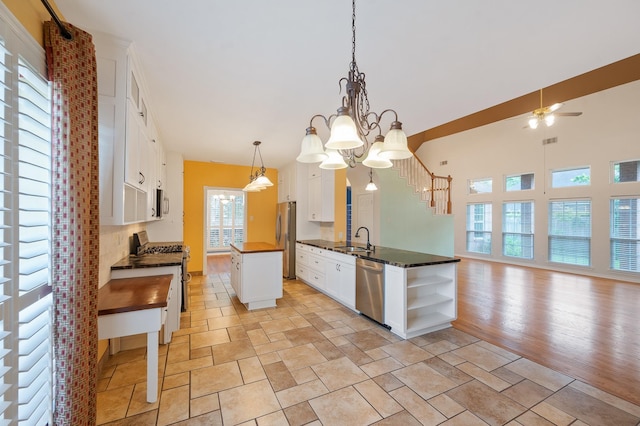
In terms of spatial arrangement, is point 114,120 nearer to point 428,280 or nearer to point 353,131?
point 353,131

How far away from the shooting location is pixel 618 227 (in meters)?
6.02

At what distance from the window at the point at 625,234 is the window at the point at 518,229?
1650mm

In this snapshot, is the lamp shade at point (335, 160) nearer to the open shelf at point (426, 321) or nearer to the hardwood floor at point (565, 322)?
the open shelf at point (426, 321)

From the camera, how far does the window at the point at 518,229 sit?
7641 mm

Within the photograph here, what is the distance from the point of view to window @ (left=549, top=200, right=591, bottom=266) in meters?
6.49

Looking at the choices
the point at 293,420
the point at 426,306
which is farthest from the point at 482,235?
the point at 293,420

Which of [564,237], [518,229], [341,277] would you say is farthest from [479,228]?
[341,277]

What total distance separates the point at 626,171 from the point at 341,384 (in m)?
7.92

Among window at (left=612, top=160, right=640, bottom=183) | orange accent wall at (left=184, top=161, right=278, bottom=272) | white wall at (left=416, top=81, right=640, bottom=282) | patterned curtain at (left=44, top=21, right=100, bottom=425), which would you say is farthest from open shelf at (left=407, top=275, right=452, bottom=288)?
window at (left=612, top=160, right=640, bottom=183)

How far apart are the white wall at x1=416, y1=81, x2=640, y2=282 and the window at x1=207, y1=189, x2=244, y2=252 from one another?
7.81 meters

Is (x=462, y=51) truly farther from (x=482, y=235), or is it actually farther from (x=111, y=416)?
(x=482, y=235)

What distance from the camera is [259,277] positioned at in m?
3.92

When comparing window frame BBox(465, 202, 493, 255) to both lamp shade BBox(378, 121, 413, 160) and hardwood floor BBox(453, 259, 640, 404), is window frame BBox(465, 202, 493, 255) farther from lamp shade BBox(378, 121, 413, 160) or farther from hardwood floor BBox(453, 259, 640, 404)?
lamp shade BBox(378, 121, 413, 160)

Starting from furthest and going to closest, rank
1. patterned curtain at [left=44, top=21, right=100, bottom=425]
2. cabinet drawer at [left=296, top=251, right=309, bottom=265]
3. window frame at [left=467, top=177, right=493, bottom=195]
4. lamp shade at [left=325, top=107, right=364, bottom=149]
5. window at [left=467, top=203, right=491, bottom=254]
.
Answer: window at [left=467, top=203, right=491, bottom=254] < window frame at [left=467, top=177, right=493, bottom=195] < cabinet drawer at [left=296, top=251, right=309, bottom=265] < lamp shade at [left=325, top=107, right=364, bottom=149] < patterned curtain at [left=44, top=21, right=100, bottom=425]
